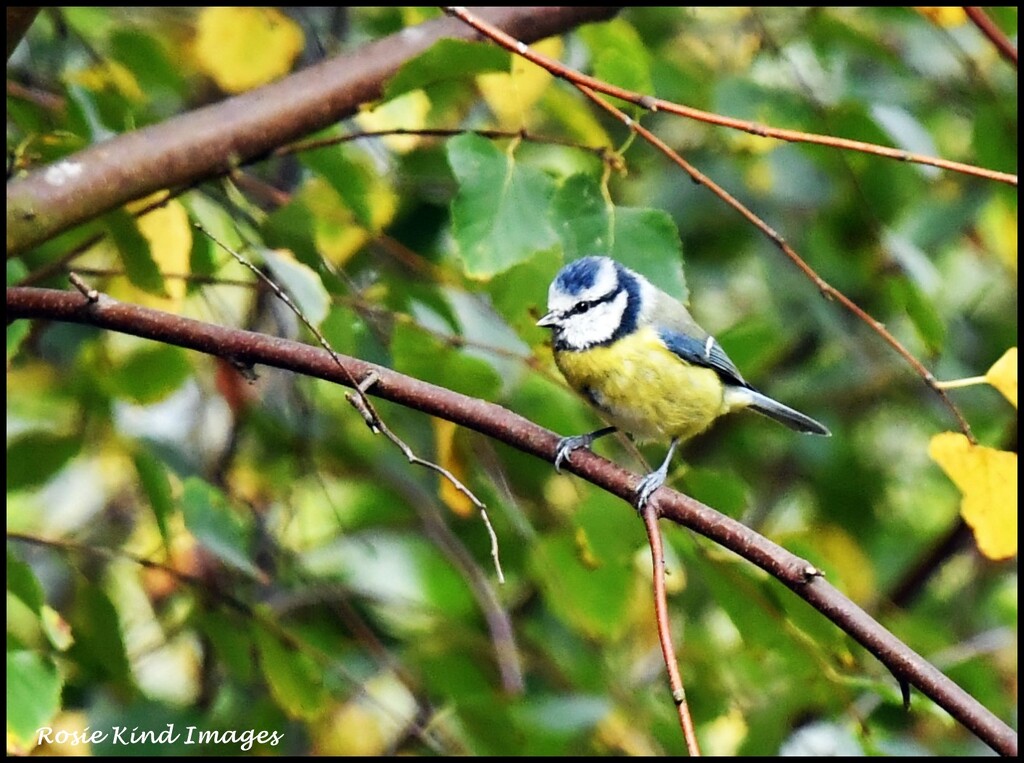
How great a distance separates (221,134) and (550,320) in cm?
45

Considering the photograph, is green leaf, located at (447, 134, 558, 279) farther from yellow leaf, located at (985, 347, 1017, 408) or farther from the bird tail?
the bird tail

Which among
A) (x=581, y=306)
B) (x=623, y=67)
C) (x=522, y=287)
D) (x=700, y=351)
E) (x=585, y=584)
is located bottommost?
(x=585, y=584)

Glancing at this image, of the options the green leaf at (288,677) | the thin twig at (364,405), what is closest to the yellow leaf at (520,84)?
the thin twig at (364,405)

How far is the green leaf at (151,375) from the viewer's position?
1546 mm

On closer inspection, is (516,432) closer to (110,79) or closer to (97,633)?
(97,633)

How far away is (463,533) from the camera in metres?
2.01

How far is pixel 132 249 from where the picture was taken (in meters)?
1.29

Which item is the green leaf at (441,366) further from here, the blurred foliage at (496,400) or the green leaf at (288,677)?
the green leaf at (288,677)

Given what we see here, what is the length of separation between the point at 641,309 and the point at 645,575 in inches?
26.0

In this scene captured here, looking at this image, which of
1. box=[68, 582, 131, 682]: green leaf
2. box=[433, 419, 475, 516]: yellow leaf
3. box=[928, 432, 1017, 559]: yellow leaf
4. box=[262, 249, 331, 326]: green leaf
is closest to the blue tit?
box=[433, 419, 475, 516]: yellow leaf

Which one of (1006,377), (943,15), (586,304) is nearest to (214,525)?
(586,304)

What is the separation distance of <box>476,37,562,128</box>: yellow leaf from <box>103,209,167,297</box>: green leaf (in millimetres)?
426

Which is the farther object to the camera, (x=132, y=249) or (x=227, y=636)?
(x=227, y=636)

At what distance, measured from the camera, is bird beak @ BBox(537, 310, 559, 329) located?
4.89ft
